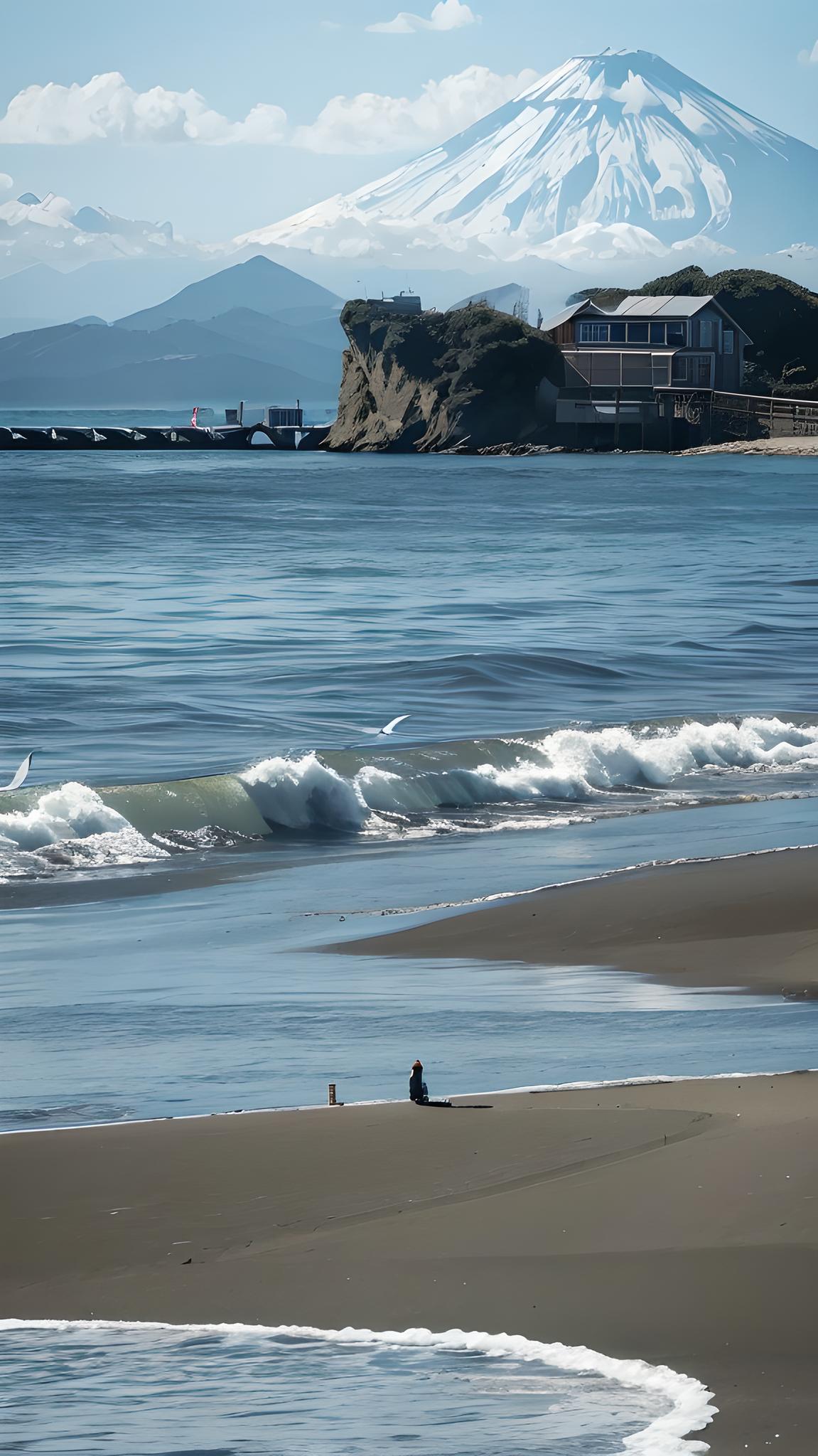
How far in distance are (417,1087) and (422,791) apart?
33.5 feet

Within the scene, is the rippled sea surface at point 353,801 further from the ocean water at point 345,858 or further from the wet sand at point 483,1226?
the wet sand at point 483,1226

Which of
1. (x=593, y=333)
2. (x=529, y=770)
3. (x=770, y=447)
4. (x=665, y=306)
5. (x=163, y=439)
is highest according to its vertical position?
(x=665, y=306)

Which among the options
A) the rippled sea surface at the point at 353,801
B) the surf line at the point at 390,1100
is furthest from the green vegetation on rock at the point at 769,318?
the surf line at the point at 390,1100

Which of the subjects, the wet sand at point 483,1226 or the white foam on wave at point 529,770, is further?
the white foam on wave at point 529,770

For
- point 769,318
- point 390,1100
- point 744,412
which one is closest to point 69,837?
point 390,1100

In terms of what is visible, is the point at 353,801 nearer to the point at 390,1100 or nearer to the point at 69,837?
the point at 69,837

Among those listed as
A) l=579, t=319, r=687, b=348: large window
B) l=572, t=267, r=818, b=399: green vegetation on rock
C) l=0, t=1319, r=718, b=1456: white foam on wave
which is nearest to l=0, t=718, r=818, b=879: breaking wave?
l=0, t=1319, r=718, b=1456: white foam on wave

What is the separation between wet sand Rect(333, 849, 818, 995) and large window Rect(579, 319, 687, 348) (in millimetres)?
115336

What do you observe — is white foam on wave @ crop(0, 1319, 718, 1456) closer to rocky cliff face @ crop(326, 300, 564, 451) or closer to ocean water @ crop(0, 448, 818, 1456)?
ocean water @ crop(0, 448, 818, 1456)

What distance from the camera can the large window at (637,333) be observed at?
122 m

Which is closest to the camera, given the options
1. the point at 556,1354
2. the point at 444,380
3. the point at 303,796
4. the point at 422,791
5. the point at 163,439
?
the point at 556,1354

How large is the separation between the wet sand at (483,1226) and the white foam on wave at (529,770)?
953 cm

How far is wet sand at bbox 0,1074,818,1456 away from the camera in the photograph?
14.9 ft

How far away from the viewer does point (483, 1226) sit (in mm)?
5324
